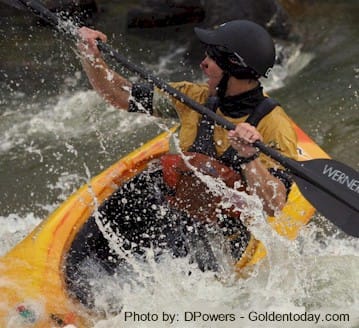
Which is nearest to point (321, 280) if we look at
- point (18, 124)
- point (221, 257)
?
point (221, 257)

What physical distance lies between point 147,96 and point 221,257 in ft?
3.16

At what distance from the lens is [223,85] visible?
3.38 meters

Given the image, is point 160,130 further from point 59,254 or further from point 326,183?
point 326,183

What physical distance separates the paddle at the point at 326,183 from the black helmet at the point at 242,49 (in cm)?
26

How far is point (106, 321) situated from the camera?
330 cm

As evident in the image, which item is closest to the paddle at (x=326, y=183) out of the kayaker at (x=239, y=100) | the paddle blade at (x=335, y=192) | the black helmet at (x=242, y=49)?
the paddle blade at (x=335, y=192)

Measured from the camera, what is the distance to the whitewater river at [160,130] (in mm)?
3615

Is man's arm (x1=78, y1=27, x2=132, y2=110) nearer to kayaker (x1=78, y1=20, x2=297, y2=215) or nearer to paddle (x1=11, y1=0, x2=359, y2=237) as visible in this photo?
kayaker (x1=78, y1=20, x2=297, y2=215)

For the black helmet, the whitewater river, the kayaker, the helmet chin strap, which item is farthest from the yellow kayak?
the black helmet

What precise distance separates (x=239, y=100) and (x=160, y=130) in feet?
8.41

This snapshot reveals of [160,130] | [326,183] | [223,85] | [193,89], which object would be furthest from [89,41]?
[160,130]

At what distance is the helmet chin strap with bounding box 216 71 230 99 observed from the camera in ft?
11.0

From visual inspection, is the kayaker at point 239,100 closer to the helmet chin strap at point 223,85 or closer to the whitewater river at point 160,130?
the helmet chin strap at point 223,85

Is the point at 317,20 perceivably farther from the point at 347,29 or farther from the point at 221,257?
the point at 221,257
